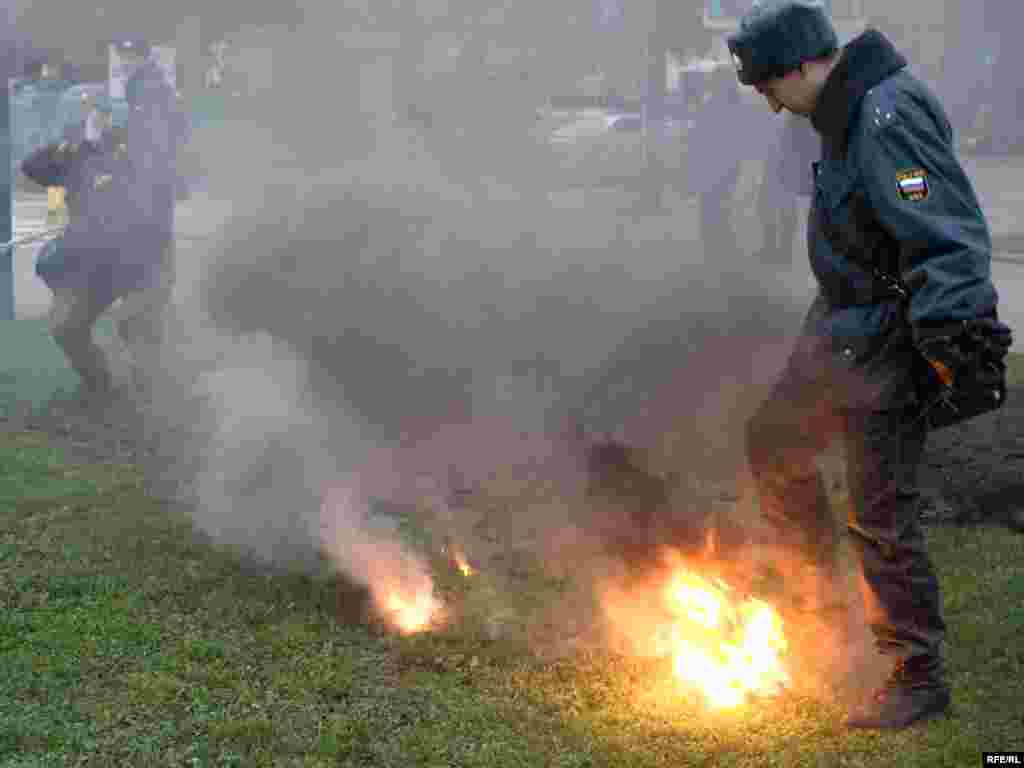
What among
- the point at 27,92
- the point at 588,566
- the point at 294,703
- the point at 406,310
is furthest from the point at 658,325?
the point at 27,92

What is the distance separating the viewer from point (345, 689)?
3.62m

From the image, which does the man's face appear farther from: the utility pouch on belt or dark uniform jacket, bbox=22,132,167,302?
dark uniform jacket, bbox=22,132,167,302

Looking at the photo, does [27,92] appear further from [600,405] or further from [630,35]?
[630,35]

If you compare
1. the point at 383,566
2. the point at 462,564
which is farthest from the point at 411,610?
the point at 462,564

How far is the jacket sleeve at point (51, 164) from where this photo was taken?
7.34 meters

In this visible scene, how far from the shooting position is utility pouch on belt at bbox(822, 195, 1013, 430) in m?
3.08

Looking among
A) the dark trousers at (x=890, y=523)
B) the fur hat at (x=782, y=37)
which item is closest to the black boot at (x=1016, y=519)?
the dark trousers at (x=890, y=523)

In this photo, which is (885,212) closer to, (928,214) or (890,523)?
(928,214)

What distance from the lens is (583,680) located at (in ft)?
12.0

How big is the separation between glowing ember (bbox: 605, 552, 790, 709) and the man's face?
1439mm

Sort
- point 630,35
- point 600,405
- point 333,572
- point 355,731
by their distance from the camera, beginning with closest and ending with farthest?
point 355,731 < point 333,572 < point 600,405 < point 630,35

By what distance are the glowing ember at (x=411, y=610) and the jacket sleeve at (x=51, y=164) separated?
414 cm

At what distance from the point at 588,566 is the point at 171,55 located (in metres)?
7.75

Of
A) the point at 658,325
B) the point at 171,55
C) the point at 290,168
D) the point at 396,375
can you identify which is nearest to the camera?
the point at 396,375
